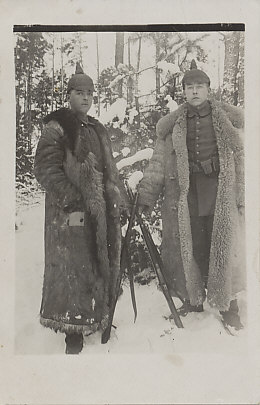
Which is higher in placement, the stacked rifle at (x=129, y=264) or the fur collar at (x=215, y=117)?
the fur collar at (x=215, y=117)

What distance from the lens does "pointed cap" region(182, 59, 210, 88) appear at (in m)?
1.14

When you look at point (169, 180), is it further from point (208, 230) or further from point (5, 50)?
point (5, 50)

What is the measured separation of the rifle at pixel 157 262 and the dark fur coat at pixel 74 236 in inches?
2.2

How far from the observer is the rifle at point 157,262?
112 cm

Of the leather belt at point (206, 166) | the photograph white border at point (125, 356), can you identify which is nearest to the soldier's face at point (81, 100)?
the photograph white border at point (125, 356)

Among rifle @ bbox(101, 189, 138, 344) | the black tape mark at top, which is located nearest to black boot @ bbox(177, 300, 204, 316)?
rifle @ bbox(101, 189, 138, 344)

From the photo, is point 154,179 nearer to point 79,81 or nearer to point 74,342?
point 79,81

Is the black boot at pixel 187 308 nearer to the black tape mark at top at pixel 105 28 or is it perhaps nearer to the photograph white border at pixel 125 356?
the photograph white border at pixel 125 356

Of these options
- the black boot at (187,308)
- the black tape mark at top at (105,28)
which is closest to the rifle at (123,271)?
the black boot at (187,308)

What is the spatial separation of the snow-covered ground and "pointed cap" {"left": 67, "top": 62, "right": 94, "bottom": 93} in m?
0.27

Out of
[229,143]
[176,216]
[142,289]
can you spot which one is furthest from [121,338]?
[229,143]

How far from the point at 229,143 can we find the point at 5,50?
0.53 m

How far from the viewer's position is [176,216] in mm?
1121

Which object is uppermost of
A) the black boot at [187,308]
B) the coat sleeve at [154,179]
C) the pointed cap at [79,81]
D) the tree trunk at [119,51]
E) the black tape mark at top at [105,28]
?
the black tape mark at top at [105,28]
